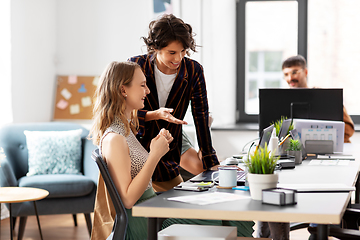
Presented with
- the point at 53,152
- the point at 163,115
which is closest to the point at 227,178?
the point at 163,115

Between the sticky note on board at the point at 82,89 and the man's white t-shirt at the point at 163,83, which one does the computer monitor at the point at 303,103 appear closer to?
the man's white t-shirt at the point at 163,83

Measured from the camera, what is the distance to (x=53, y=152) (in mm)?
3709

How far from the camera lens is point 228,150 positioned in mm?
4652

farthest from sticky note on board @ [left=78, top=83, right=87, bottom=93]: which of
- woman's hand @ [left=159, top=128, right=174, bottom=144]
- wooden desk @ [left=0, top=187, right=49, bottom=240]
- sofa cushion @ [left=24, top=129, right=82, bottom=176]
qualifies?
woman's hand @ [left=159, top=128, right=174, bottom=144]

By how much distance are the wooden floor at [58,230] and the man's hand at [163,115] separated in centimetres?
167

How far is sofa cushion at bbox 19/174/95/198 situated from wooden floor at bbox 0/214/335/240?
385mm

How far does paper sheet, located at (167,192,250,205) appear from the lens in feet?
4.92

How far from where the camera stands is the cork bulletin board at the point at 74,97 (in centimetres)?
489

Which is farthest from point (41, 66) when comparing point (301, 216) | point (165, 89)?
point (301, 216)

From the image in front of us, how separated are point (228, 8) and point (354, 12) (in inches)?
49.3

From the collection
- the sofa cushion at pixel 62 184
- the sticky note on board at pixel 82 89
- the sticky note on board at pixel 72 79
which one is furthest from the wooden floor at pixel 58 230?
the sticky note on board at pixel 72 79

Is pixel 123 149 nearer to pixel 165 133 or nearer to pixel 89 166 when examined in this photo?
pixel 165 133

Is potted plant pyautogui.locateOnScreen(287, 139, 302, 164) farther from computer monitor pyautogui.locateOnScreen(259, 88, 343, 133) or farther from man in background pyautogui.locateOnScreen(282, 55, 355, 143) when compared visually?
man in background pyautogui.locateOnScreen(282, 55, 355, 143)

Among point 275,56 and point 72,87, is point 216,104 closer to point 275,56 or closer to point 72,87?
point 275,56
